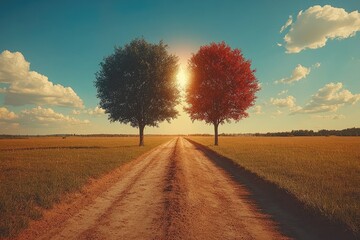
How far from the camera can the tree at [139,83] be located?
42750mm

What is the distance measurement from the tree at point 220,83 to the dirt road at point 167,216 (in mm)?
29941

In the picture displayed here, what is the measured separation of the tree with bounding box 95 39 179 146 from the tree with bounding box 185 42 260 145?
Result: 12.4 feet

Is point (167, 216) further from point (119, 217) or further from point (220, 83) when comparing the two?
point (220, 83)

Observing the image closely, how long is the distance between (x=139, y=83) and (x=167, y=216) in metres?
36.8


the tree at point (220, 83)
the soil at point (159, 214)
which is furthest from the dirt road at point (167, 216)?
the tree at point (220, 83)

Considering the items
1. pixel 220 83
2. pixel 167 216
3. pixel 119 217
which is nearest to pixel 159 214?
pixel 167 216

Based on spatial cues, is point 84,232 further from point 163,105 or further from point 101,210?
point 163,105

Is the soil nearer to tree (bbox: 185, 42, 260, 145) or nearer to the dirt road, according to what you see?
the dirt road

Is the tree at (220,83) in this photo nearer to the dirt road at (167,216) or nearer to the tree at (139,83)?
the tree at (139,83)

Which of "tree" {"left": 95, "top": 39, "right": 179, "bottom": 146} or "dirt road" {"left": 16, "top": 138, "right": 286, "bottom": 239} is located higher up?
"tree" {"left": 95, "top": 39, "right": 179, "bottom": 146}

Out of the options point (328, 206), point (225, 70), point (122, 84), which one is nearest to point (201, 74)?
point (225, 70)

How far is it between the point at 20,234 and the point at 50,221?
3.82ft

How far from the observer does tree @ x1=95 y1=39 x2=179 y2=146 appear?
42.8 metres

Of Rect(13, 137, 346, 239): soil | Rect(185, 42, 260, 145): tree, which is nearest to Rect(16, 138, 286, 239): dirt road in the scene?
Rect(13, 137, 346, 239): soil
